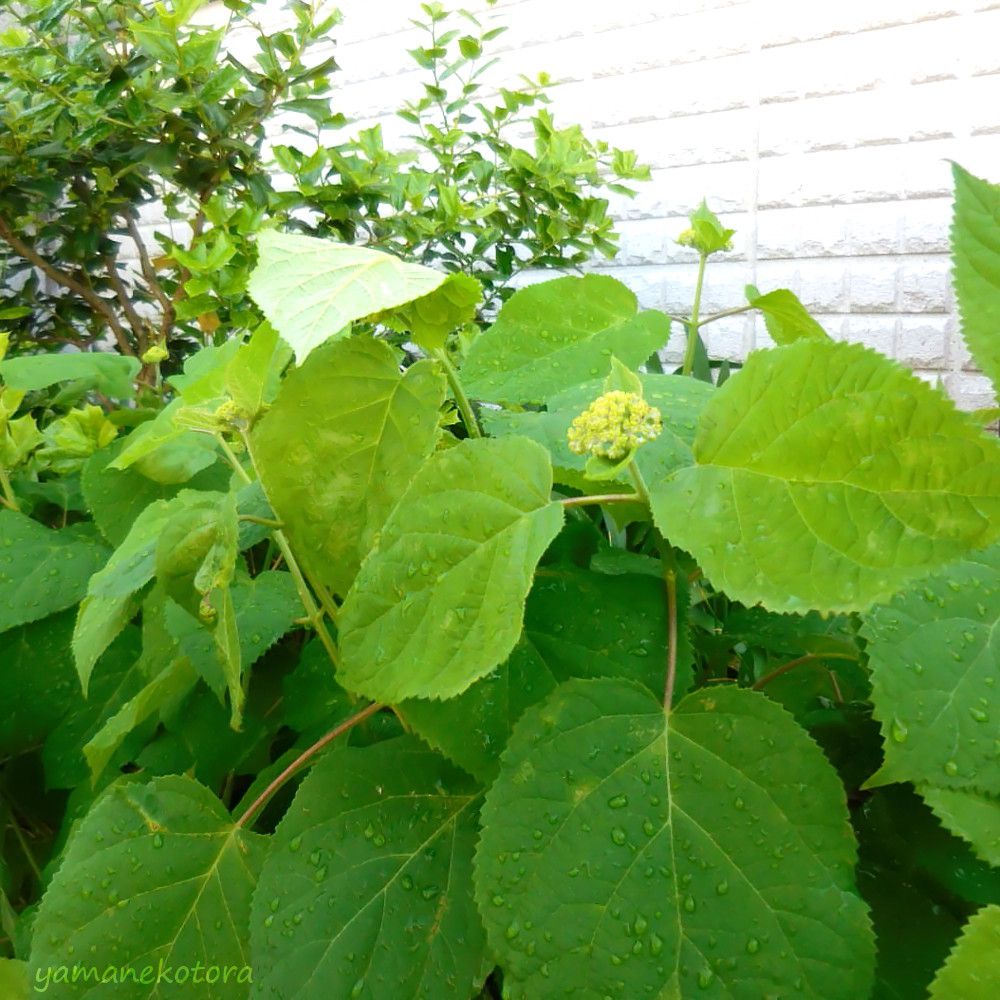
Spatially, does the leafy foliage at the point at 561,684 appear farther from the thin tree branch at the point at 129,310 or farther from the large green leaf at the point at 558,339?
the thin tree branch at the point at 129,310

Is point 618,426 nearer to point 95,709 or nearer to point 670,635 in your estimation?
point 670,635

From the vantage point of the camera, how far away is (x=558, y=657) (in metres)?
0.30

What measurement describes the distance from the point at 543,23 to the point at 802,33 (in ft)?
2.66

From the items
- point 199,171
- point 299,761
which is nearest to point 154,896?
point 299,761

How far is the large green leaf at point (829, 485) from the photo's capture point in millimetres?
213

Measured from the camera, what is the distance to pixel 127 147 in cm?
110

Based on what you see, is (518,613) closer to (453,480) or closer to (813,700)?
(453,480)

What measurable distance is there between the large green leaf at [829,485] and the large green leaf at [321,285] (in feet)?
0.36

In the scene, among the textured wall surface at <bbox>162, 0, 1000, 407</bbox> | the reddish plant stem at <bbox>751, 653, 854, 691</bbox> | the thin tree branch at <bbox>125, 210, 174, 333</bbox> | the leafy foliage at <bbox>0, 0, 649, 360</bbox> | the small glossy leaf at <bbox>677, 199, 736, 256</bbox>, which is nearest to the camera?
the reddish plant stem at <bbox>751, 653, 854, 691</bbox>

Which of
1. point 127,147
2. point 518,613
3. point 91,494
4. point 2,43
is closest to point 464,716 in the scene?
point 518,613

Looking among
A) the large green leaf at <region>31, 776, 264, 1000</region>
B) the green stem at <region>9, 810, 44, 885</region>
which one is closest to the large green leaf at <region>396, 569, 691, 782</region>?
the large green leaf at <region>31, 776, 264, 1000</region>

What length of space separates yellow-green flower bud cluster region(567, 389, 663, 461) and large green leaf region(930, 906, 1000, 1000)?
165 mm

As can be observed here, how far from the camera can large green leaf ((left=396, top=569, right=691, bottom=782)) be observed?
28 cm

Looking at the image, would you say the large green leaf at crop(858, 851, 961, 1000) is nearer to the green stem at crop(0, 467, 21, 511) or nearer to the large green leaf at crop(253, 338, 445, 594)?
the large green leaf at crop(253, 338, 445, 594)
